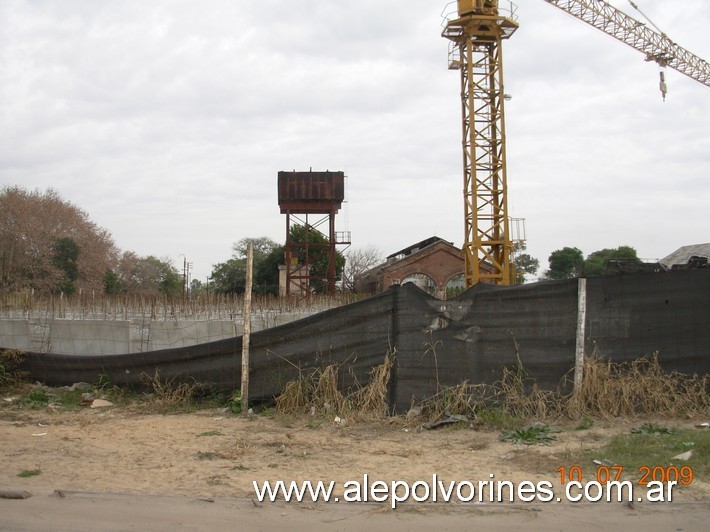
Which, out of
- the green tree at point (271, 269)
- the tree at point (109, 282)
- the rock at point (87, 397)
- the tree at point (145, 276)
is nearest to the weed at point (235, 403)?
the rock at point (87, 397)

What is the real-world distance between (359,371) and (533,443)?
8.04ft

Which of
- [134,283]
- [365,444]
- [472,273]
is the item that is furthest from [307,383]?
[134,283]

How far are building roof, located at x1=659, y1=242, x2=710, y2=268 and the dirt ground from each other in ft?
82.4

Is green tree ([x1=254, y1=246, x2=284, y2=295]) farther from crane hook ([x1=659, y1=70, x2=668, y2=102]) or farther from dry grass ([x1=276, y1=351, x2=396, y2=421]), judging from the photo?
dry grass ([x1=276, y1=351, x2=396, y2=421])

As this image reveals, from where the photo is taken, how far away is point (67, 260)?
138 ft

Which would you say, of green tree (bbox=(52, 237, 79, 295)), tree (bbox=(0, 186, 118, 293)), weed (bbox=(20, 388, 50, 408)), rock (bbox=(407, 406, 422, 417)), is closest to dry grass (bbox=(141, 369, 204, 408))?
weed (bbox=(20, 388, 50, 408))

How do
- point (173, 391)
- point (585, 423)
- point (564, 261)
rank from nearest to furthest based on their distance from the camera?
point (585, 423), point (173, 391), point (564, 261)

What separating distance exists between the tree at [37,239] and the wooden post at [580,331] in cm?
3539

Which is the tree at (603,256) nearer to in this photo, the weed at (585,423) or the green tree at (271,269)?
the green tree at (271,269)

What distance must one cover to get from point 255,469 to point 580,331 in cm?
433

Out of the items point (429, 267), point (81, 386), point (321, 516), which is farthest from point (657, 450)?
point (429, 267)

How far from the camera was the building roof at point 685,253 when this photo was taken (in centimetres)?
2889

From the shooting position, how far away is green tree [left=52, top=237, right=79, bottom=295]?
41.3 meters

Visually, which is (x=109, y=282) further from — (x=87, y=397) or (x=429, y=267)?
(x=87, y=397)
